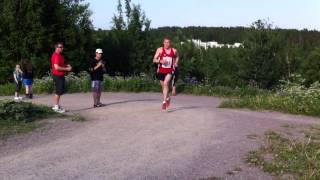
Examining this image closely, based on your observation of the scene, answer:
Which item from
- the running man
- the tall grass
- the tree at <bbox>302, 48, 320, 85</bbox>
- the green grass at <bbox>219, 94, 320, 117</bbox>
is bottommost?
the tree at <bbox>302, 48, 320, 85</bbox>

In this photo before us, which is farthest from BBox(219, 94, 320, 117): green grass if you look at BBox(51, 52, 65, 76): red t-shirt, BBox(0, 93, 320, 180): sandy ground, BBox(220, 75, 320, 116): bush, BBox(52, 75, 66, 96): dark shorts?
BBox(51, 52, 65, 76): red t-shirt

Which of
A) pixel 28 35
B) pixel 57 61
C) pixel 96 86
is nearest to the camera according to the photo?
pixel 57 61

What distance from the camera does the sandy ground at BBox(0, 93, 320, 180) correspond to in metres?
6.98

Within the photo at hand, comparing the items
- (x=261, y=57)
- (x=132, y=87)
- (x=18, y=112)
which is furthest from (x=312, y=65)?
(x=18, y=112)

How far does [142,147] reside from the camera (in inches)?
332

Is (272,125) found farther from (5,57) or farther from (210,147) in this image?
(5,57)

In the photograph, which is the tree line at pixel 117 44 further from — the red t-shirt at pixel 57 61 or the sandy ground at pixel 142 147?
the sandy ground at pixel 142 147

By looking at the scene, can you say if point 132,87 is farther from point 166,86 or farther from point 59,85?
point 166,86

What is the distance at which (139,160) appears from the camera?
24.8ft

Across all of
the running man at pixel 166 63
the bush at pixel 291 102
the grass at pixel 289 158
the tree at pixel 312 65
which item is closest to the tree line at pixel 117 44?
the bush at pixel 291 102

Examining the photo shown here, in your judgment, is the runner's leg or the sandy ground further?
the runner's leg

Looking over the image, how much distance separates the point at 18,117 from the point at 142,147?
128 inches

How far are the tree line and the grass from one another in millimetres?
13859

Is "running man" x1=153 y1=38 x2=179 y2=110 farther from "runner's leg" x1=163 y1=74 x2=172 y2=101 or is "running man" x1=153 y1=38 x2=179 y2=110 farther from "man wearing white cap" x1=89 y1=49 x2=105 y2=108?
"man wearing white cap" x1=89 y1=49 x2=105 y2=108
